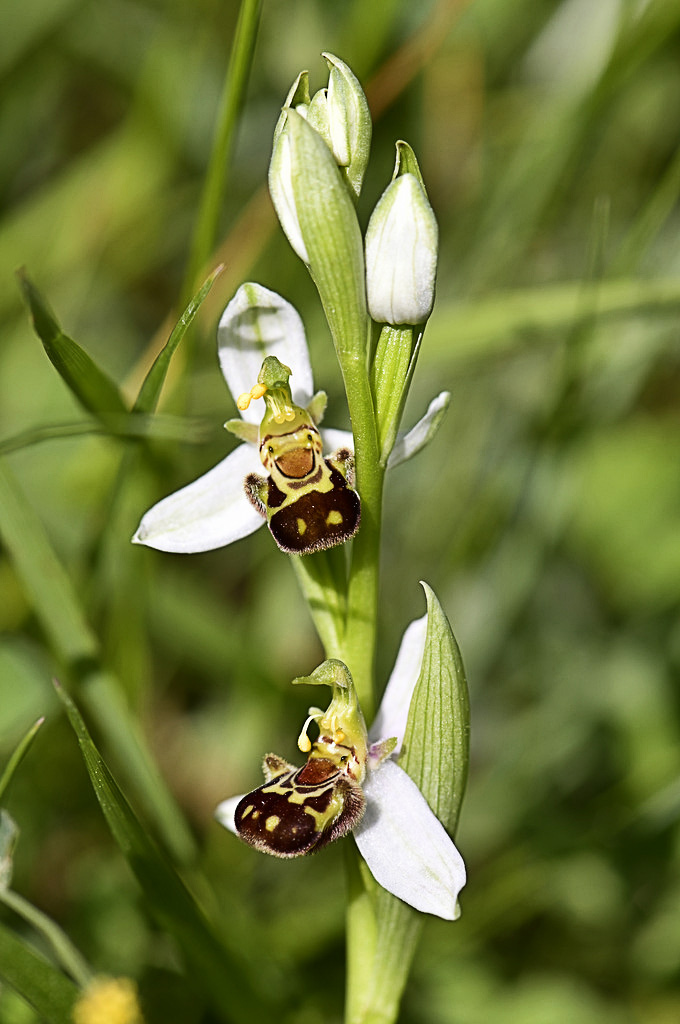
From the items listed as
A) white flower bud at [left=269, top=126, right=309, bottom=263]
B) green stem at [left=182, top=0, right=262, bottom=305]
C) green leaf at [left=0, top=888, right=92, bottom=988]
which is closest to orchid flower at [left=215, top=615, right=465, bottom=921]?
green leaf at [left=0, top=888, right=92, bottom=988]

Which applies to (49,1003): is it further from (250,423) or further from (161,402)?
(161,402)

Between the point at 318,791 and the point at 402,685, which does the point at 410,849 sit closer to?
the point at 318,791

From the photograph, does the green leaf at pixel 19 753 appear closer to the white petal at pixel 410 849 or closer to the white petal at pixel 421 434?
the white petal at pixel 410 849

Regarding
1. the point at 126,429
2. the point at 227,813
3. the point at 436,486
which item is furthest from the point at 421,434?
the point at 436,486

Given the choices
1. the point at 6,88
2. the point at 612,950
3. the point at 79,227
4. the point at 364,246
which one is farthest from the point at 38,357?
the point at 612,950

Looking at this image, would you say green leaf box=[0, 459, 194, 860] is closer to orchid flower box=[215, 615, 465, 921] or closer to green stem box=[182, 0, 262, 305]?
orchid flower box=[215, 615, 465, 921]

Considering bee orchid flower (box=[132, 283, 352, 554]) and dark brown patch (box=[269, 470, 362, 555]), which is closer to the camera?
dark brown patch (box=[269, 470, 362, 555])
